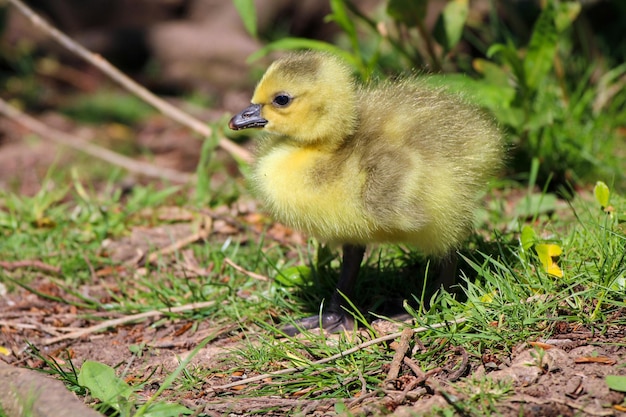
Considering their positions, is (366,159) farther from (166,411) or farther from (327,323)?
(166,411)

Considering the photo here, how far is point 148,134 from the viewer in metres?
6.76

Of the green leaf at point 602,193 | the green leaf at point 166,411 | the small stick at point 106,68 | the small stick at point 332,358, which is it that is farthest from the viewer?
the small stick at point 106,68

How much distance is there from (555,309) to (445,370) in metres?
0.48

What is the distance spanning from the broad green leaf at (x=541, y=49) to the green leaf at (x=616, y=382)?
2183 mm

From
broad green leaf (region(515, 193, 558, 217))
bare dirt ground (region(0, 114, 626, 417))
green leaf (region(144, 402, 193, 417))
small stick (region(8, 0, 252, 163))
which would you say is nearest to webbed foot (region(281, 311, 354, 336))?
bare dirt ground (region(0, 114, 626, 417))

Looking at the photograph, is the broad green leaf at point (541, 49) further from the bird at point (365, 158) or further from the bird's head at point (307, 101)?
the bird's head at point (307, 101)

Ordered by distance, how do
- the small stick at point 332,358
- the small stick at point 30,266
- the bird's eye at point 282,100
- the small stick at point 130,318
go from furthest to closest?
1. the small stick at point 30,266
2. the small stick at point 130,318
3. the bird's eye at point 282,100
4. the small stick at point 332,358

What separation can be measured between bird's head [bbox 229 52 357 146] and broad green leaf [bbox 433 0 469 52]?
62.5 inches

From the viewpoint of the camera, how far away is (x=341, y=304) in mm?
3363

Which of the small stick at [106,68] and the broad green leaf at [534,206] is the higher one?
the small stick at [106,68]

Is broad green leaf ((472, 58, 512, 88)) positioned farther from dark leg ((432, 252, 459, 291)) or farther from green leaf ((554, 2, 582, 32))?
dark leg ((432, 252, 459, 291))

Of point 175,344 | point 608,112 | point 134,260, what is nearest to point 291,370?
point 175,344

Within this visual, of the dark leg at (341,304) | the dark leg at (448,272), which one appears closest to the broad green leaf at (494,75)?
the dark leg at (448,272)

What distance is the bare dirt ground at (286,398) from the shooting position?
8.41ft
